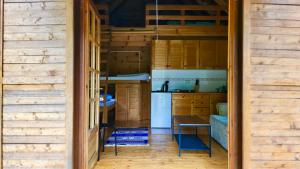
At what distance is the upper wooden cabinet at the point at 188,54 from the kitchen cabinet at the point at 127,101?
106 centimetres

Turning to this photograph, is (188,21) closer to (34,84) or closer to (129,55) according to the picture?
(129,55)

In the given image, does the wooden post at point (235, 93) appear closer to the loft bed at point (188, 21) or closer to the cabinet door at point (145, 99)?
the loft bed at point (188, 21)

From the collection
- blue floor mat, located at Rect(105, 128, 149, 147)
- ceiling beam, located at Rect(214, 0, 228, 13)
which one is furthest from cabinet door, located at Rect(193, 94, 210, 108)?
ceiling beam, located at Rect(214, 0, 228, 13)

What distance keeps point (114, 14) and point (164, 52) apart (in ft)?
7.53

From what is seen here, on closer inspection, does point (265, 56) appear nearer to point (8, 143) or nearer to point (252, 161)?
point (252, 161)

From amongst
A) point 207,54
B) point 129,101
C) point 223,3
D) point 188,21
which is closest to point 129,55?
point 129,101

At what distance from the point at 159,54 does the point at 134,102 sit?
1690 millimetres

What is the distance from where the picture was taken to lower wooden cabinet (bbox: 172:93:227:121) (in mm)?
6445

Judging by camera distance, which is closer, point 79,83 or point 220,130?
point 79,83

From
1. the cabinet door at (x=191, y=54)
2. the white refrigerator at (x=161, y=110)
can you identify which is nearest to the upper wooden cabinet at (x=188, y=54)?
the cabinet door at (x=191, y=54)

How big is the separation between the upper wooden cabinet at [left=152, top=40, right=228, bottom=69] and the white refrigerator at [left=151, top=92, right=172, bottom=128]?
0.86 metres

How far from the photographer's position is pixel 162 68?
6938 mm

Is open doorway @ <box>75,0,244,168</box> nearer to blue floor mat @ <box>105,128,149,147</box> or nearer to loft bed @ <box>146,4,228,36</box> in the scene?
loft bed @ <box>146,4,228,36</box>

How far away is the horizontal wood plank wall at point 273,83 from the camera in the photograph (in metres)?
2.74
